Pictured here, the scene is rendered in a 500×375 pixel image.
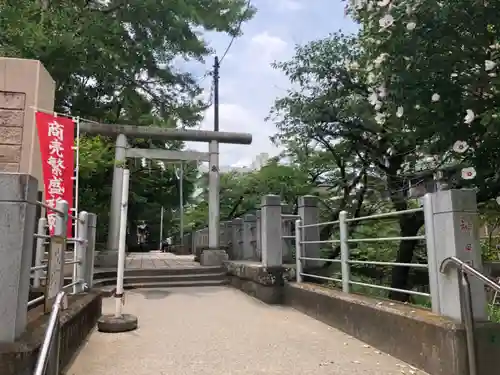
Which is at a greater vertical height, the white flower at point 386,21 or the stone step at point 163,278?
the white flower at point 386,21

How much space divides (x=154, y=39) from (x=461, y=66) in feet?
29.9

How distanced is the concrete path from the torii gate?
473 cm

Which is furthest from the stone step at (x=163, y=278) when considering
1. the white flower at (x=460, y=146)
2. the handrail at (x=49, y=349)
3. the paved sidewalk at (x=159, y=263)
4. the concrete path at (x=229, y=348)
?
the handrail at (x=49, y=349)

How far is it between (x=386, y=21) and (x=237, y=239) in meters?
8.49

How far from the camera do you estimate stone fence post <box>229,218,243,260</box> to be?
11.5 meters

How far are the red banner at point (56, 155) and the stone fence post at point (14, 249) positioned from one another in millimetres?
3449

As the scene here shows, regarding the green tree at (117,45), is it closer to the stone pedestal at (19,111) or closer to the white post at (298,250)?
the stone pedestal at (19,111)

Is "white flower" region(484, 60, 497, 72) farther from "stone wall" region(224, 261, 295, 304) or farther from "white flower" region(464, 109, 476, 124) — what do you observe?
"stone wall" region(224, 261, 295, 304)

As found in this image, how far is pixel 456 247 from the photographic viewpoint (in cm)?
342

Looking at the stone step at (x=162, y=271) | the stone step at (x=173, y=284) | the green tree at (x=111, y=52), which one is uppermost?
the green tree at (x=111, y=52)

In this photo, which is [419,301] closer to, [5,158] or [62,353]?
[62,353]

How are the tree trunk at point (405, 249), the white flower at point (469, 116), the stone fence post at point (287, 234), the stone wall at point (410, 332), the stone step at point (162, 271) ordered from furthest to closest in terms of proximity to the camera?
the stone step at point (162, 271)
the tree trunk at point (405, 249)
the stone fence post at point (287, 234)
the white flower at point (469, 116)
the stone wall at point (410, 332)

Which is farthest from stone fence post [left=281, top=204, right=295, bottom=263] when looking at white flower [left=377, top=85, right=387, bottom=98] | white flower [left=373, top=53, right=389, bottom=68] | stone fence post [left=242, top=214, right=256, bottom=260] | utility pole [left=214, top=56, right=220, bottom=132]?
utility pole [left=214, top=56, right=220, bottom=132]

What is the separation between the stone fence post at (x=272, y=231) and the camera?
24.0ft
